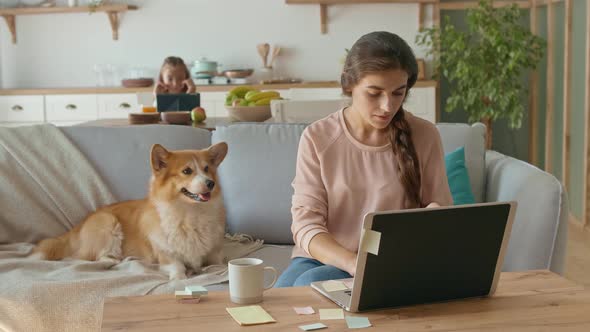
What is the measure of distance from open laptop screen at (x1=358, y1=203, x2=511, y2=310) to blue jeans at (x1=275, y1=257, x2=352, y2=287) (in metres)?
0.38

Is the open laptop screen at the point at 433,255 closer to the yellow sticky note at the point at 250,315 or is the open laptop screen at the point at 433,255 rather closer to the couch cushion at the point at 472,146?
the yellow sticky note at the point at 250,315

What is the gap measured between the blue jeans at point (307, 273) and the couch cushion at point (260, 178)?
638 millimetres

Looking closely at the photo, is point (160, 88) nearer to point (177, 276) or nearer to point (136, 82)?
point (136, 82)

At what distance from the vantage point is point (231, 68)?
21.0ft

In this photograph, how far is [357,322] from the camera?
1338 millimetres

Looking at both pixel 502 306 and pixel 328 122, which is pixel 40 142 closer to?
pixel 328 122

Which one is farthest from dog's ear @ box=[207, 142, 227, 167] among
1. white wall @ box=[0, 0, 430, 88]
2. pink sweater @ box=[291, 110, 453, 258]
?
white wall @ box=[0, 0, 430, 88]

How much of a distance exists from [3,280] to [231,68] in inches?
167

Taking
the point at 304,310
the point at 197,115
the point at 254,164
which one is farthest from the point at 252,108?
the point at 304,310

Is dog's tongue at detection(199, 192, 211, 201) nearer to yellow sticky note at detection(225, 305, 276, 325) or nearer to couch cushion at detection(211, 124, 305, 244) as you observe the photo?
couch cushion at detection(211, 124, 305, 244)

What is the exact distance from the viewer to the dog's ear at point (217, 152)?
→ 2.57 m

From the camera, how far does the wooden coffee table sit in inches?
52.2

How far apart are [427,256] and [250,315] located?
332 mm

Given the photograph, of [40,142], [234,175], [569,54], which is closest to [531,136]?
[569,54]
